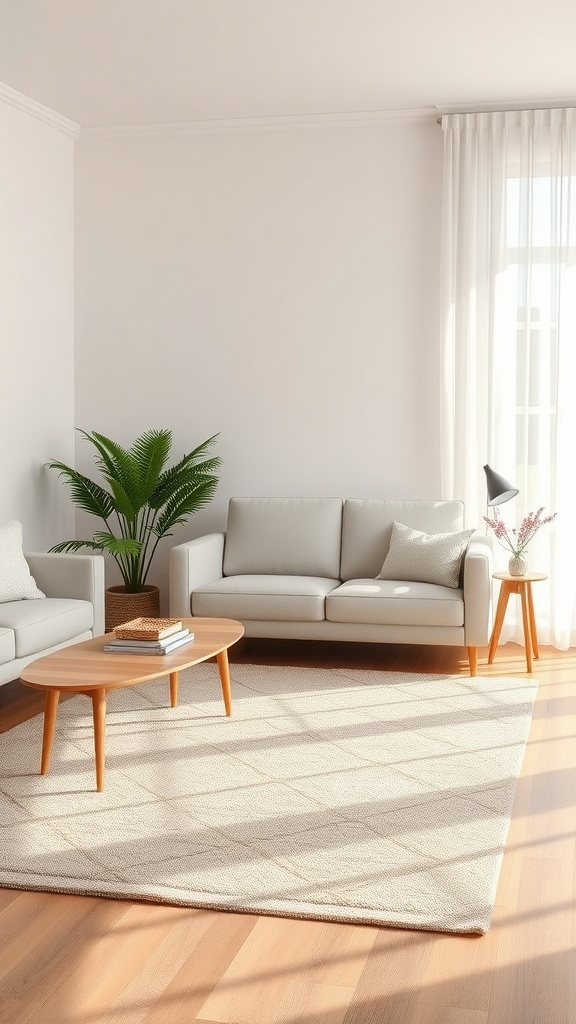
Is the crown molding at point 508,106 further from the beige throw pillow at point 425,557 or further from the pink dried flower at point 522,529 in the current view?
the beige throw pillow at point 425,557

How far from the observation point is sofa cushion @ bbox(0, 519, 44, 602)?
491cm

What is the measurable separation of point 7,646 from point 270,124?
3629 millimetres

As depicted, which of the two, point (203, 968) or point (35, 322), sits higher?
point (35, 322)

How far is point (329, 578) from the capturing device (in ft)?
19.2

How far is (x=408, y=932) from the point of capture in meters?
2.61

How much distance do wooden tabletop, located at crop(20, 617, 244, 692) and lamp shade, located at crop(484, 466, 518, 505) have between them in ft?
5.69

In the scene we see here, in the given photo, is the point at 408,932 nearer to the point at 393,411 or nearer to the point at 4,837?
the point at 4,837

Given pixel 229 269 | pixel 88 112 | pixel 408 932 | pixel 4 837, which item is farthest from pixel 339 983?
pixel 88 112

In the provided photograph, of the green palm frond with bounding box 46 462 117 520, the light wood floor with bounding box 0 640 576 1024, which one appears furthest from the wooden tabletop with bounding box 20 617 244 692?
the green palm frond with bounding box 46 462 117 520

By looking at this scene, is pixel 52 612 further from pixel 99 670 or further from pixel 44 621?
A: pixel 99 670

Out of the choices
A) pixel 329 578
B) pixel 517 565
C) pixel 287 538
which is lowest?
pixel 329 578

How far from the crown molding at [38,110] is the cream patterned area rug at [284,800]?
3.32 meters

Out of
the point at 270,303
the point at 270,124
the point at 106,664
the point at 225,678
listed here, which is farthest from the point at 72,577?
the point at 270,124

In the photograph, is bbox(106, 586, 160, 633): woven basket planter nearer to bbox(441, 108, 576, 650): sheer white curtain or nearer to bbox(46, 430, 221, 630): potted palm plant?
bbox(46, 430, 221, 630): potted palm plant
